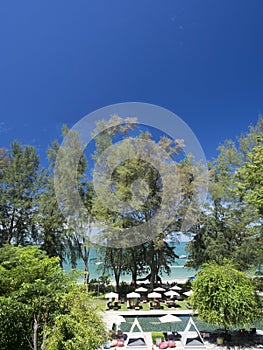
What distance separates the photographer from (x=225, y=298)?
1143 cm

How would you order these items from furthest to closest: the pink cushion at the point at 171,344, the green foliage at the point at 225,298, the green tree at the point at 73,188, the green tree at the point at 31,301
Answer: the green tree at the point at 73,188 → the pink cushion at the point at 171,344 → the green foliage at the point at 225,298 → the green tree at the point at 31,301

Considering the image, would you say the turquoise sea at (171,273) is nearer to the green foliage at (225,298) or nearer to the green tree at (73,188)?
the green tree at (73,188)

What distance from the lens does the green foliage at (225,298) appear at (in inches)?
449

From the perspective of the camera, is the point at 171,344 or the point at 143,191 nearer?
the point at 171,344

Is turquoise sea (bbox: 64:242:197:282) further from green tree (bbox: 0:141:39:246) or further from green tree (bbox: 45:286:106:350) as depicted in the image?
green tree (bbox: 45:286:106:350)

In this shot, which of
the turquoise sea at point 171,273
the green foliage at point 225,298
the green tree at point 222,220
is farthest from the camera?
the turquoise sea at point 171,273

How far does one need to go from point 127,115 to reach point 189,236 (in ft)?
39.8

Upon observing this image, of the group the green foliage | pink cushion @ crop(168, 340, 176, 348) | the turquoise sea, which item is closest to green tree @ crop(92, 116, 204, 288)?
the turquoise sea

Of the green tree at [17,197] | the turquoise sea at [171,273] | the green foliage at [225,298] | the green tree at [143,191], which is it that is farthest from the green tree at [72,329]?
the green tree at [17,197]

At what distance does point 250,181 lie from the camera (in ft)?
45.1

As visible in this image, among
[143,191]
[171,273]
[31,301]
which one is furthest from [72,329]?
[171,273]

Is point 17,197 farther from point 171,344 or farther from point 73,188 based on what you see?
point 171,344

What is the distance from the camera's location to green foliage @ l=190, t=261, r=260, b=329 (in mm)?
11414

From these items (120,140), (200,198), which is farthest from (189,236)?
(120,140)
